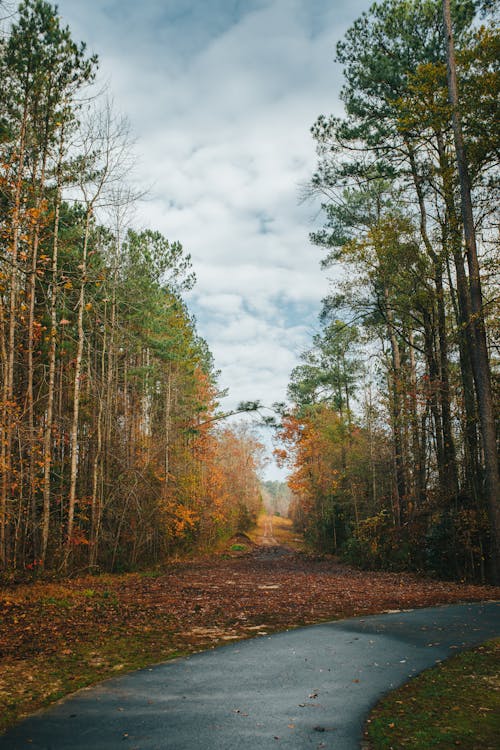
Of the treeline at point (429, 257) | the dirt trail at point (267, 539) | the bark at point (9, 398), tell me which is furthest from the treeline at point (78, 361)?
the dirt trail at point (267, 539)

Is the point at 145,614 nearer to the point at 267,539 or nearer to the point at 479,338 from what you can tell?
the point at 479,338

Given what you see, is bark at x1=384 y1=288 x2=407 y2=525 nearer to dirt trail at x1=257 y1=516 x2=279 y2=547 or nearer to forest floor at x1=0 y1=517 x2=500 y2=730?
forest floor at x1=0 y1=517 x2=500 y2=730

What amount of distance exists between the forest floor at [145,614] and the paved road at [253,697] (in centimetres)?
47

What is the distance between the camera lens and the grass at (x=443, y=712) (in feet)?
12.2

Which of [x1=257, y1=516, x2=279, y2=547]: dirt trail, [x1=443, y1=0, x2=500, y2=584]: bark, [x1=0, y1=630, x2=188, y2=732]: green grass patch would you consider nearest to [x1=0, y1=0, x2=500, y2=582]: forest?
[x1=443, y1=0, x2=500, y2=584]: bark

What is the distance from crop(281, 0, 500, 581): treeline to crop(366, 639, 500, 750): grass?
8.56 m

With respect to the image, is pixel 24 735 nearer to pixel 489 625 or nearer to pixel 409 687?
pixel 409 687

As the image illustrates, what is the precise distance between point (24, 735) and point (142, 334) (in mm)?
19414

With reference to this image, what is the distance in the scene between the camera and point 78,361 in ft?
45.4

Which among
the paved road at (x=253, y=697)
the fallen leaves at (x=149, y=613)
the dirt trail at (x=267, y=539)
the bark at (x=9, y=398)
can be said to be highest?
the bark at (x=9, y=398)

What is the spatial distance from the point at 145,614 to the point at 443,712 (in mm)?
5997

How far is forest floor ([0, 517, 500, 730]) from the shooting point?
18.4ft

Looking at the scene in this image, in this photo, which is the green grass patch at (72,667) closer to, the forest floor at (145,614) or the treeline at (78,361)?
the forest floor at (145,614)

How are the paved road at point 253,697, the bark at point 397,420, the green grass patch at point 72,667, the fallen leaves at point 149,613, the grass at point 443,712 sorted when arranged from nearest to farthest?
the grass at point 443,712, the paved road at point 253,697, the green grass patch at point 72,667, the fallen leaves at point 149,613, the bark at point 397,420
